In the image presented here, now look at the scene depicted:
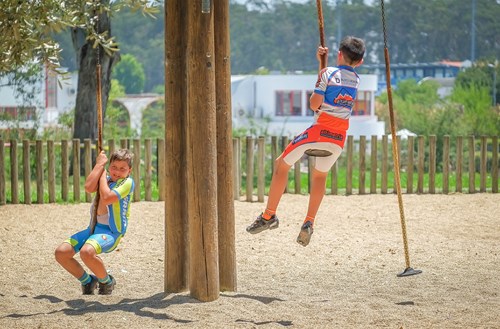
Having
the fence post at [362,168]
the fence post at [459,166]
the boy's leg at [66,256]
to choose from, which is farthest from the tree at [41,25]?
the fence post at [459,166]

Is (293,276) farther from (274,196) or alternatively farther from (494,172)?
(494,172)

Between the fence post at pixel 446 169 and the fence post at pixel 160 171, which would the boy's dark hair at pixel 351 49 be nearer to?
the fence post at pixel 160 171

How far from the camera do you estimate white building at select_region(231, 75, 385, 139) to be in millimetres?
60375

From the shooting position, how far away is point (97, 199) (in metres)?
7.30

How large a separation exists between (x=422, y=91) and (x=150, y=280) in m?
77.6

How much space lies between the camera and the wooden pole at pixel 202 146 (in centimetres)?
712

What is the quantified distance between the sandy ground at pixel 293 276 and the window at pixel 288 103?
167 feet

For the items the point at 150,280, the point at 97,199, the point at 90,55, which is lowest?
the point at 150,280

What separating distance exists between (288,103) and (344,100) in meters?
59.1

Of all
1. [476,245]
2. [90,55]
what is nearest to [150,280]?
[476,245]

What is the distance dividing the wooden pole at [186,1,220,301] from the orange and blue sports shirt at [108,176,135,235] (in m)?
0.52

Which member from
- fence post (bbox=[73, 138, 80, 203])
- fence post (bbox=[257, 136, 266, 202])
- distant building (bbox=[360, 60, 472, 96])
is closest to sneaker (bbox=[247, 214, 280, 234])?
fence post (bbox=[257, 136, 266, 202])

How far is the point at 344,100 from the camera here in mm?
7605

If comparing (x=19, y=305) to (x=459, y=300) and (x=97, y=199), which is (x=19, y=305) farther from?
(x=459, y=300)
